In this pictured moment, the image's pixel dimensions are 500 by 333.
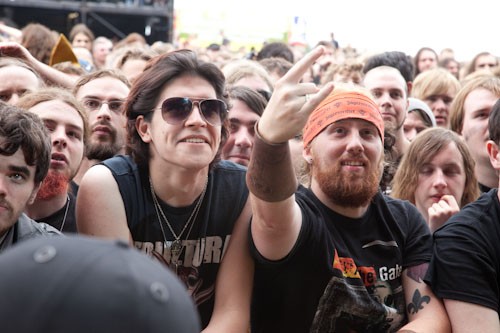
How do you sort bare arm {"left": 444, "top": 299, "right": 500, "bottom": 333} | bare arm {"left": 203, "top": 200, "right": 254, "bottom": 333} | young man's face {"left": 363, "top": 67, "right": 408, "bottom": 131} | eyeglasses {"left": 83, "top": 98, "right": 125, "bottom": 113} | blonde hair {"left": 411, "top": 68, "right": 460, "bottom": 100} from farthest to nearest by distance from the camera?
1. blonde hair {"left": 411, "top": 68, "right": 460, "bottom": 100}
2. young man's face {"left": 363, "top": 67, "right": 408, "bottom": 131}
3. eyeglasses {"left": 83, "top": 98, "right": 125, "bottom": 113}
4. bare arm {"left": 203, "top": 200, "right": 254, "bottom": 333}
5. bare arm {"left": 444, "top": 299, "right": 500, "bottom": 333}

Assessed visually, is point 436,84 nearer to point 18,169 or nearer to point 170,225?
point 170,225

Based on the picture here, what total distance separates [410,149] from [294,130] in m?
2.10

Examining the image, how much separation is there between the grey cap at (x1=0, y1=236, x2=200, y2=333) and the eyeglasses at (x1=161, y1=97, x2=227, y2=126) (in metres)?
2.30

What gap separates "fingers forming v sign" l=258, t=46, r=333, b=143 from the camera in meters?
2.64

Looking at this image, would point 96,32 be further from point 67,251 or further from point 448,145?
point 67,251

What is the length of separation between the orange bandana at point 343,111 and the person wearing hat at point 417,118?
291 centimetres

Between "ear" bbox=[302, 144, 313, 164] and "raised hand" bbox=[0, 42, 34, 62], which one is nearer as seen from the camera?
"ear" bbox=[302, 144, 313, 164]

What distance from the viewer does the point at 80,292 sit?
98cm

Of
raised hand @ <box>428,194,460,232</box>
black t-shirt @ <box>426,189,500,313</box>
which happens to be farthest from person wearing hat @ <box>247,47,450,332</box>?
raised hand @ <box>428,194,460,232</box>

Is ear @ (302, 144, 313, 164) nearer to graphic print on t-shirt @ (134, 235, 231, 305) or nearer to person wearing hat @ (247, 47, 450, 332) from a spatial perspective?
person wearing hat @ (247, 47, 450, 332)

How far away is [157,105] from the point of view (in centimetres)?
339

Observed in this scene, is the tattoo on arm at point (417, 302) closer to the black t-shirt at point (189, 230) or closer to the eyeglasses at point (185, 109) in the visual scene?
the black t-shirt at point (189, 230)

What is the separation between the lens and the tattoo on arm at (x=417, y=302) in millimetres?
3305

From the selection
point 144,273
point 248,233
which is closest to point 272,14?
point 248,233
